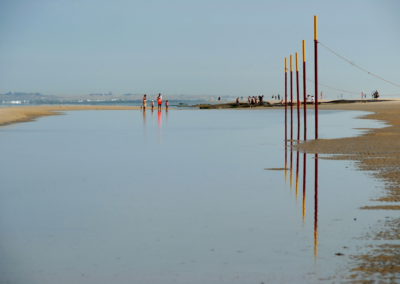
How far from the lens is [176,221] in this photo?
998 cm

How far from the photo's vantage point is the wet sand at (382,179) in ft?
23.3

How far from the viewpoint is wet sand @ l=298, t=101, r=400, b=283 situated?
711 centimetres

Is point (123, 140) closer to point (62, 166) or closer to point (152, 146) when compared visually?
point (152, 146)

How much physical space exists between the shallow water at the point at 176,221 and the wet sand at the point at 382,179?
0.94 ft

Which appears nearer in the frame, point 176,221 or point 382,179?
point 176,221

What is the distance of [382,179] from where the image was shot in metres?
14.3

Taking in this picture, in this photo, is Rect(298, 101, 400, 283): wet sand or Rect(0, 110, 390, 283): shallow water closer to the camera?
Rect(298, 101, 400, 283): wet sand

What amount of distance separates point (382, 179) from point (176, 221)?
6019mm

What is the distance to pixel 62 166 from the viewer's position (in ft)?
59.9

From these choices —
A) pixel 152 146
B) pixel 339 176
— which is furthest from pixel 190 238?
pixel 152 146

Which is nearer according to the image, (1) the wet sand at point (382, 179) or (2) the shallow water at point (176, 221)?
(1) the wet sand at point (382, 179)

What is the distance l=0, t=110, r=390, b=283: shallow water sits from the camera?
7.27 metres

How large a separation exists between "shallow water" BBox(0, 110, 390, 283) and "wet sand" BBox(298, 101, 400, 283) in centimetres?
29

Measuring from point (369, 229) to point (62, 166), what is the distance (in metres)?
10.9
